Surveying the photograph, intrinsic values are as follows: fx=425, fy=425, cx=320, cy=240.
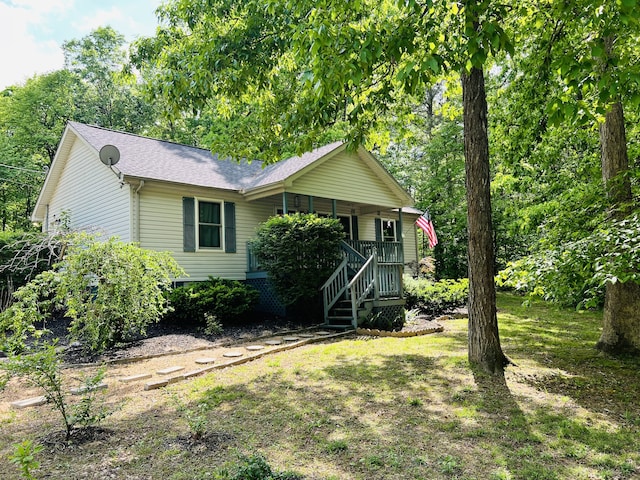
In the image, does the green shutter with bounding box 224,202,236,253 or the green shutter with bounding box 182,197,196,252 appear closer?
the green shutter with bounding box 182,197,196,252

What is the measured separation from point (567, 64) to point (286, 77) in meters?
5.23

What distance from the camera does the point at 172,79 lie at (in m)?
6.30

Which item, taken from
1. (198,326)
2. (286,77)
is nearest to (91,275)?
(198,326)

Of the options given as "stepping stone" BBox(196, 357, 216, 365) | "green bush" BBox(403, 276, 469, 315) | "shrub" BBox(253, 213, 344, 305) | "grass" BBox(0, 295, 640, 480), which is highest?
"shrub" BBox(253, 213, 344, 305)

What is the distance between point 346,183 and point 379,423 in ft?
35.4

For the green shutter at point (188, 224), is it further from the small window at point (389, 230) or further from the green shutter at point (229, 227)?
the small window at point (389, 230)

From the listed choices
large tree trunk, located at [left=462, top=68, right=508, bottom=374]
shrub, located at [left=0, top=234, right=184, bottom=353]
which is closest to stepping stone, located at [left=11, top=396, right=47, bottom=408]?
shrub, located at [left=0, top=234, right=184, bottom=353]

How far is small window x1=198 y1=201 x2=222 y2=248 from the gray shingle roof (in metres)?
0.64

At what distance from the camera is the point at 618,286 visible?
21.0 feet

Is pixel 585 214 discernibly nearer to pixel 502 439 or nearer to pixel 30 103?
pixel 502 439

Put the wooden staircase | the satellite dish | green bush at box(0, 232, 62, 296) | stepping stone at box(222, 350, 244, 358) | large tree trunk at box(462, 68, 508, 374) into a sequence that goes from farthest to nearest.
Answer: green bush at box(0, 232, 62, 296) < the satellite dish < the wooden staircase < stepping stone at box(222, 350, 244, 358) < large tree trunk at box(462, 68, 508, 374)

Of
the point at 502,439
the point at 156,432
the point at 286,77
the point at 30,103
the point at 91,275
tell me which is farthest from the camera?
the point at 30,103

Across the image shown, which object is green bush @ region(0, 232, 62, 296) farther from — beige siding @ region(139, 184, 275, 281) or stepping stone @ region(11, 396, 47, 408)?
stepping stone @ region(11, 396, 47, 408)

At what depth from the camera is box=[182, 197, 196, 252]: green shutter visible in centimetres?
1140
